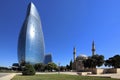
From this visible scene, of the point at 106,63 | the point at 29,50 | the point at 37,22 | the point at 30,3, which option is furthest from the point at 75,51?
the point at 30,3

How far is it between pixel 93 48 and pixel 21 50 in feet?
222

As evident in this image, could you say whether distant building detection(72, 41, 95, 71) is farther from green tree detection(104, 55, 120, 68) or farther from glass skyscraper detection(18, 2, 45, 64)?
glass skyscraper detection(18, 2, 45, 64)

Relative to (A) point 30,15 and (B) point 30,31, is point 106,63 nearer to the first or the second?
(B) point 30,31

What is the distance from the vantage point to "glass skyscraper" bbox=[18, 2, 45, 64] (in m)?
138

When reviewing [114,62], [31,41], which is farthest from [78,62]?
[31,41]

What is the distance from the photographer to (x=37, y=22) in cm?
14912

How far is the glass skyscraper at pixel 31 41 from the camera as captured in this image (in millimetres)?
138125

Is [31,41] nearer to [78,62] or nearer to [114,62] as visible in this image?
[78,62]

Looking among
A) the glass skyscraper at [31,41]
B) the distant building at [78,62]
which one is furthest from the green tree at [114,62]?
the glass skyscraper at [31,41]

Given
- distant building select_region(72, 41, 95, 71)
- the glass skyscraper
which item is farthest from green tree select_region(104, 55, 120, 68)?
the glass skyscraper

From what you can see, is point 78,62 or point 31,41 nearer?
point 78,62

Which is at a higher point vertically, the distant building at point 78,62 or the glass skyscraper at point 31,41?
the glass skyscraper at point 31,41

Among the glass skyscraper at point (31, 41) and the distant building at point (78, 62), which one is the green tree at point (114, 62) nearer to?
the distant building at point (78, 62)

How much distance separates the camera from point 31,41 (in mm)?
139625
